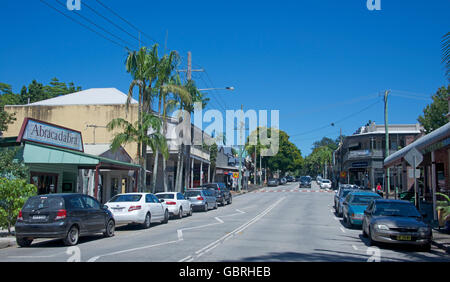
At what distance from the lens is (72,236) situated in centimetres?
1338

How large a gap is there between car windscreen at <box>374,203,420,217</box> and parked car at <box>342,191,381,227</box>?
4369 millimetres

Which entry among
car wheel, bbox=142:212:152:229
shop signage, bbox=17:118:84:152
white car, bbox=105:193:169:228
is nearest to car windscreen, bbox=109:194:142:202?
white car, bbox=105:193:169:228

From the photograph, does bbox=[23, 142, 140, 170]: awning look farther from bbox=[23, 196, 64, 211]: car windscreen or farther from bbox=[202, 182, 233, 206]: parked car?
bbox=[202, 182, 233, 206]: parked car

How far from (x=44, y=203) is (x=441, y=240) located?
13443 mm

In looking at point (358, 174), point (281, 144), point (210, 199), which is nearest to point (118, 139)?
point (210, 199)

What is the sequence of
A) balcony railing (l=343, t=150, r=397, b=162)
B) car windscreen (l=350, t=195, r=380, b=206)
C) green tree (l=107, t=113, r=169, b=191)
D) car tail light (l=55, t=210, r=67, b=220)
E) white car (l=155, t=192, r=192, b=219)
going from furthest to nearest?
balcony railing (l=343, t=150, r=397, b=162)
green tree (l=107, t=113, r=169, b=191)
white car (l=155, t=192, r=192, b=219)
car windscreen (l=350, t=195, r=380, b=206)
car tail light (l=55, t=210, r=67, b=220)

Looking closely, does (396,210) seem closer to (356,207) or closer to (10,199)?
(356,207)

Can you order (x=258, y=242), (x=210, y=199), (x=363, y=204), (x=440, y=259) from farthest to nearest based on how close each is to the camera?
(x=210, y=199)
(x=363, y=204)
(x=258, y=242)
(x=440, y=259)

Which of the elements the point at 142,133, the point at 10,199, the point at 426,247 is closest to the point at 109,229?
the point at 10,199

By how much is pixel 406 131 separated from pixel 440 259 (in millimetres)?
53937

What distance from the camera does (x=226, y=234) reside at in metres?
15.8

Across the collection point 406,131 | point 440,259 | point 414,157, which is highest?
point 406,131

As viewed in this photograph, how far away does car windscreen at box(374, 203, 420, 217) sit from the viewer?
46.3ft
